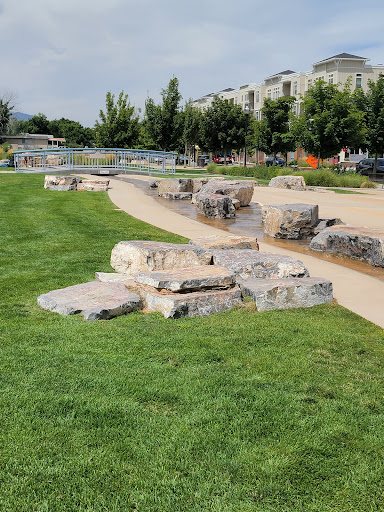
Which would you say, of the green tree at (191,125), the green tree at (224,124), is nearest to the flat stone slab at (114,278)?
the green tree at (224,124)

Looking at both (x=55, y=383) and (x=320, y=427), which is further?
(x=55, y=383)

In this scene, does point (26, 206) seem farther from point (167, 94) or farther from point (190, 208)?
point (167, 94)

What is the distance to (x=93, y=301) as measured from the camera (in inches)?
192

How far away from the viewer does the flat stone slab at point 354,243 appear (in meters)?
8.24

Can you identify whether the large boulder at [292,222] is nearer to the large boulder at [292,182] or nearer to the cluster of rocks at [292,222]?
the cluster of rocks at [292,222]

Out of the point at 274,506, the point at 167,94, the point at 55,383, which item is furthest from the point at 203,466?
the point at 167,94

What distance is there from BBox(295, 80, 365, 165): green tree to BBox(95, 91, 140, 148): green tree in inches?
629

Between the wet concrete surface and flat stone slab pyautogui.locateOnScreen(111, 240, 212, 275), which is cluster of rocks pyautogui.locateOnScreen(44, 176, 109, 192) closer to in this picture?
the wet concrete surface

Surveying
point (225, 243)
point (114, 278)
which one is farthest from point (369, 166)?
point (114, 278)

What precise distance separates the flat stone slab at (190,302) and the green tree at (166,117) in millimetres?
38117

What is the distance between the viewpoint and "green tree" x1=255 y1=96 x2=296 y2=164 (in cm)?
3700

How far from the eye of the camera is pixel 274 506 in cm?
232

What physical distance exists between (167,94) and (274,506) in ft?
138

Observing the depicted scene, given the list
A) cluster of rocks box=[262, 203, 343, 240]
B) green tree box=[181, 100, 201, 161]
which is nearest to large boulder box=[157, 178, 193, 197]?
cluster of rocks box=[262, 203, 343, 240]
